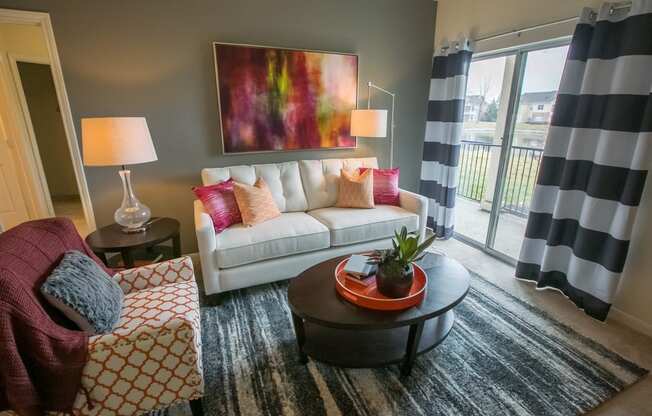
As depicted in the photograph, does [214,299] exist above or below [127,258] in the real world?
below

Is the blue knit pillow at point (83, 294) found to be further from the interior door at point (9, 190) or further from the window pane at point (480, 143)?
the window pane at point (480, 143)

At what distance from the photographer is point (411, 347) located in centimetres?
163

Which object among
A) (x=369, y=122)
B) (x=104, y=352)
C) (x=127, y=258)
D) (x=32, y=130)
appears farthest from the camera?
(x=32, y=130)

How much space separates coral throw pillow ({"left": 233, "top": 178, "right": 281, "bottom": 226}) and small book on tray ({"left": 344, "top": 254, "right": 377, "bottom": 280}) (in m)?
0.97

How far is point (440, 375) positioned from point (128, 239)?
2191 millimetres

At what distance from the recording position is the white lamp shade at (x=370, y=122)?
9.91 feet

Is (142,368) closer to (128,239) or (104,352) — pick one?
(104,352)

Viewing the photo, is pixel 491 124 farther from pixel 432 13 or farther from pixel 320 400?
pixel 320 400

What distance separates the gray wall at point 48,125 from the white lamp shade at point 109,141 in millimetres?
4092

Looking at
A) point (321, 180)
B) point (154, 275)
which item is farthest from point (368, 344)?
point (321, 180)

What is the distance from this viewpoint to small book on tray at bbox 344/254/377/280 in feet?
6.01

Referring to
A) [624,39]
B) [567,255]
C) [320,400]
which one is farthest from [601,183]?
[320,400]

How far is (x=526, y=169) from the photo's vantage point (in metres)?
3.97

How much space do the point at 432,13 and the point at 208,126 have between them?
9.09ft
